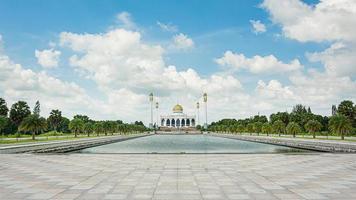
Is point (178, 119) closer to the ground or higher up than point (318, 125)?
higher up

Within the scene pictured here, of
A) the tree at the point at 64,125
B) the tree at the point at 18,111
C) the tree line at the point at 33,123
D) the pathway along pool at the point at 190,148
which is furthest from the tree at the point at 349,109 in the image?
the tree at the point at 64,125

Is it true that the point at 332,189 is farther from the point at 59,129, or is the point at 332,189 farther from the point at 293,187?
the point at 59,129

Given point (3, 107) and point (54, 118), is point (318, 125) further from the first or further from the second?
point (54, 118)

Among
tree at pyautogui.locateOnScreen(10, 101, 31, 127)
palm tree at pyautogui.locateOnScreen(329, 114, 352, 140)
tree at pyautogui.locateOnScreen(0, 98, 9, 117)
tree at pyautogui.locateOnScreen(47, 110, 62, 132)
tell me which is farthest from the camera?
tree at pyautogui.locateOnScreen(47, 110, 62, 132)

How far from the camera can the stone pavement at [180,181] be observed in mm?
10727

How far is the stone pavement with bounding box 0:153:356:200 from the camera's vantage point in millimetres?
10727

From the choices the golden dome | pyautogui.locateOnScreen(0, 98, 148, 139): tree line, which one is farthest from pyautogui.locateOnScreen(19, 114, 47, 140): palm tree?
the golden dome

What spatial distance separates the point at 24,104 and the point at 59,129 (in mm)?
42904

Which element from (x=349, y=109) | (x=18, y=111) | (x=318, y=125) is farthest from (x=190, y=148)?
(x=18, y=111)

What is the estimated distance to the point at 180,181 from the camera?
514 inches

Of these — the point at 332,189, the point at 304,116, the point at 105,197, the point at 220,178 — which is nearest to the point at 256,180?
the point at 220,178

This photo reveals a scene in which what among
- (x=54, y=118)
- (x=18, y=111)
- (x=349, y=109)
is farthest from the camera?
(x=54, y=118)

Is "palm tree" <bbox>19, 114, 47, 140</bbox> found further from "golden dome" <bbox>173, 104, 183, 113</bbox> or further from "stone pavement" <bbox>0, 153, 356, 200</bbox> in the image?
"golden dome" <bbox>173, 104, 183, 113</bbox>

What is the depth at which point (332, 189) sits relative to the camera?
11.5 metres
